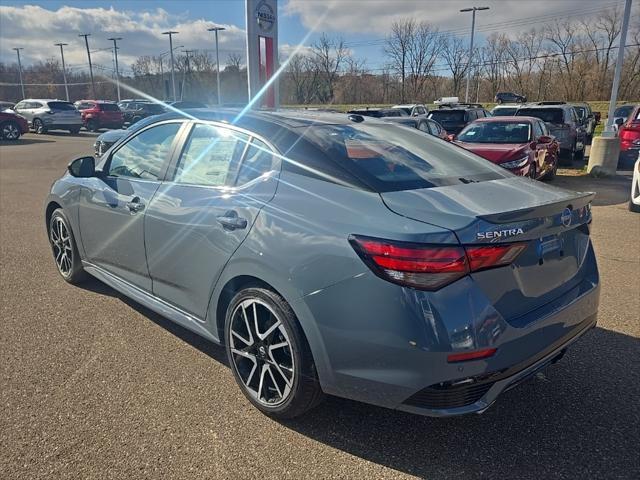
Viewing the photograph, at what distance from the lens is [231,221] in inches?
106

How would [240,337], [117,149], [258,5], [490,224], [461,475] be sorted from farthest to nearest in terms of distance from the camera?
[258,5] < [117,149] < [240,337] < [461,475] < [490,224]

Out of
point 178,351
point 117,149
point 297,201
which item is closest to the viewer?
point 297,201

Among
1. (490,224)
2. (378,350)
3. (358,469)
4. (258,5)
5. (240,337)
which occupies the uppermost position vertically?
(258,5)

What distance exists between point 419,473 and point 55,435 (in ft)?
6.20

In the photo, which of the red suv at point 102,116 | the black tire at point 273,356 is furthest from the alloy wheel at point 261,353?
the red suv at point 102,116

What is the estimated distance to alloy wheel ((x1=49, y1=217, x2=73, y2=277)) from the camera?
4597 millimetres

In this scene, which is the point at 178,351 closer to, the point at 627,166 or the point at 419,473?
the point at 419,473

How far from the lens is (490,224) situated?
2076 mm

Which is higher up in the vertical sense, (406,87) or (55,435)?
(406,87)

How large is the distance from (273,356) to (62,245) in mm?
3136

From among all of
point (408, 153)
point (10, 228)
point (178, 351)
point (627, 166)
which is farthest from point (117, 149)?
point (627, 166)

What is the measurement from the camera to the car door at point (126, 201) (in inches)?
136

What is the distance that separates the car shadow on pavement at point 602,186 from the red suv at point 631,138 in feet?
3.88

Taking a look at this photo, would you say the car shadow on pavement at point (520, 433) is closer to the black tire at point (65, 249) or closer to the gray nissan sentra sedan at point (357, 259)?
the gray nissan sentra sedan at point (357, 259)
